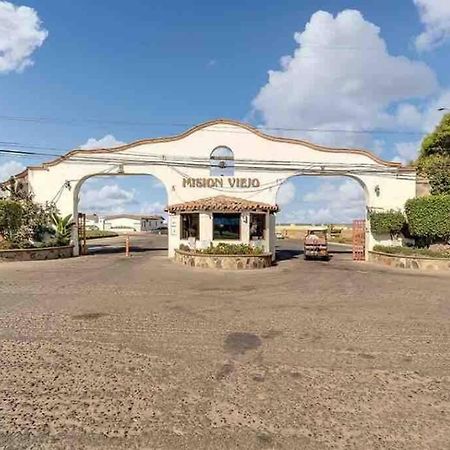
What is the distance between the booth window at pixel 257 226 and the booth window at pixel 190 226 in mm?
3023

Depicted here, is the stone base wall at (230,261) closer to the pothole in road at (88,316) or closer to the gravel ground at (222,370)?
the gravel ground at (222,370)

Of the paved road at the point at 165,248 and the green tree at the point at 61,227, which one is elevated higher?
the green tree at the point at 61,227

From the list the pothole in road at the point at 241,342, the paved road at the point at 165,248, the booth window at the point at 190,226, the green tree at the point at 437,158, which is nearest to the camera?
the pothole in road at the point at 241,342

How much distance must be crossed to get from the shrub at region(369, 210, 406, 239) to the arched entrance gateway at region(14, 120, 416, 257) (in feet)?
2.60

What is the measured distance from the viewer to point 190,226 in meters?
23.7

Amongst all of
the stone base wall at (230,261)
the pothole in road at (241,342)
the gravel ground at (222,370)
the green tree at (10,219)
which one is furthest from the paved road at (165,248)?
the pothole in road at (241,342)

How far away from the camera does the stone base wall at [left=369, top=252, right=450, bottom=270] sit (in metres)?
20.5

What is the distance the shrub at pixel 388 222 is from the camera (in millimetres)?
24000

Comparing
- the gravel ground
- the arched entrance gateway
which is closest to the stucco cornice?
the arched entrance gateway

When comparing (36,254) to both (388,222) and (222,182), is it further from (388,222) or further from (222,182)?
(388,222)

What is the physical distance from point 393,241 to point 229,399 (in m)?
22.3

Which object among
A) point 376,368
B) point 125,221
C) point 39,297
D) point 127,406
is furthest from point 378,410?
point 125,221

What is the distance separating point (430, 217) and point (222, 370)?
19.9 meters

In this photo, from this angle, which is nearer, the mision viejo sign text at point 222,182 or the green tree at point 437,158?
the mision viejo sign text at point 222,182
